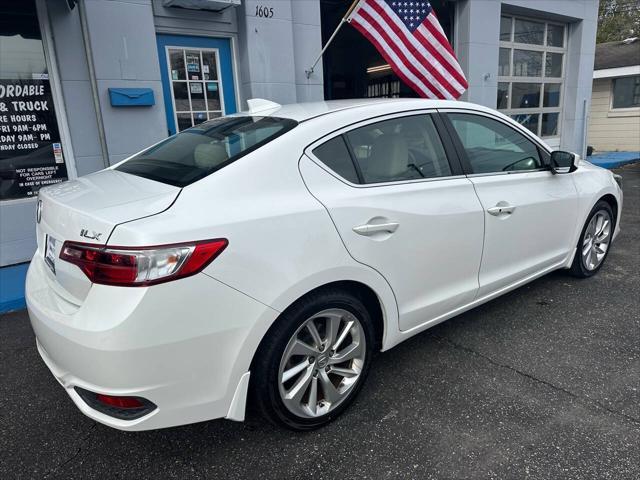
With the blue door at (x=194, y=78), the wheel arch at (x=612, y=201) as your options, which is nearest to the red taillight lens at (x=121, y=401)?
the wheel arch at (x=612, y=201)

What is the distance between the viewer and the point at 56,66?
16.6ft

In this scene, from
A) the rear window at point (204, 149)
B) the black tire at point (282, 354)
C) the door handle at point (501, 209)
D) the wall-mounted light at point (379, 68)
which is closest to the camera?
the black tire at point (282, 354)

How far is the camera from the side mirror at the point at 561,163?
140 inches

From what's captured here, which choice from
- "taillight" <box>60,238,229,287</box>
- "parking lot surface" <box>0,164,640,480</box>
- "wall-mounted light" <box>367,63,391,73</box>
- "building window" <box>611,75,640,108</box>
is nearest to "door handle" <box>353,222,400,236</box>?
"taillight" <box>60,238,229,287</box>

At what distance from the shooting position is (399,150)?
2.77 metres

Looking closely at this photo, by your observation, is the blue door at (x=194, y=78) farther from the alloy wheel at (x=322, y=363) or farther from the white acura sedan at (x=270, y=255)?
the alloy wheel at (x=322, y=363)

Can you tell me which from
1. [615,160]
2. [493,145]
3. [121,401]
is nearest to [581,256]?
[493,145]

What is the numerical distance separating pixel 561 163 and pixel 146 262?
311cm

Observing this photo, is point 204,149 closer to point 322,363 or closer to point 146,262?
point 146,262

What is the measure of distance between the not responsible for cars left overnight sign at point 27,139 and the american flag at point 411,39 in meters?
3.55

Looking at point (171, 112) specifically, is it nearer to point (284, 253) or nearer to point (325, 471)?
point (284, 253)

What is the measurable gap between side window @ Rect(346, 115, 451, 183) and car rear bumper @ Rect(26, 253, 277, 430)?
3.41 ft

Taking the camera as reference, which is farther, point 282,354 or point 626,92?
point 626,92

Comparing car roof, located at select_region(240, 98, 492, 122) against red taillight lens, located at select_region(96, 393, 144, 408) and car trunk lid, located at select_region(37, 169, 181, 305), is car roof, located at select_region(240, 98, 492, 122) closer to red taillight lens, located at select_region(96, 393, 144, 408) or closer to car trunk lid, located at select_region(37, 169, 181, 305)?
car trunk lid, located at select_region(37, 169, 181, 305)
